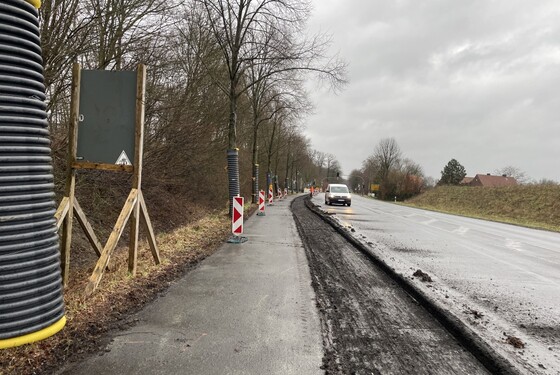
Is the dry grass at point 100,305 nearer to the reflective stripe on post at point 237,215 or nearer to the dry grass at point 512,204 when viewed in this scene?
the reflective stripe on post at point 237,215

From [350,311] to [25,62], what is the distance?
4.33 meters

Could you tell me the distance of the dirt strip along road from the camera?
142 inches

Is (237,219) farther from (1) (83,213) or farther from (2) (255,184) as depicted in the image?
(2) (255,184)

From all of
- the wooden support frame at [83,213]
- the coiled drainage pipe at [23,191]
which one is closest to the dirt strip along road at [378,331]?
the coiled drainage pipe at [23,191]

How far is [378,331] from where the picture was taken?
4.43m

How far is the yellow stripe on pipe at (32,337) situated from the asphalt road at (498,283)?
13.7 ft

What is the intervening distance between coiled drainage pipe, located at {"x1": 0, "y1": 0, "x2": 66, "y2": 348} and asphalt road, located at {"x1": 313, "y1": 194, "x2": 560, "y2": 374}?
4.28m

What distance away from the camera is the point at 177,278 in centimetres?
650

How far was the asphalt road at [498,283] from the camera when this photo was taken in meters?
4.41

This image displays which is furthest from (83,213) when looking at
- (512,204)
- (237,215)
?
(512,204)

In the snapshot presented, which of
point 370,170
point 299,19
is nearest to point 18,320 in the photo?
point 299,19

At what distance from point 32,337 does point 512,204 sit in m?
41.6

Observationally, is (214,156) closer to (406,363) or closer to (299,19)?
(299,19)

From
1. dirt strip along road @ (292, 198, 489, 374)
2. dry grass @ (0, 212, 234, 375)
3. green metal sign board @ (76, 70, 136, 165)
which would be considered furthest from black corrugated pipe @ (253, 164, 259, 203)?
green metal sign board @ (76, 70, 136, 165)
